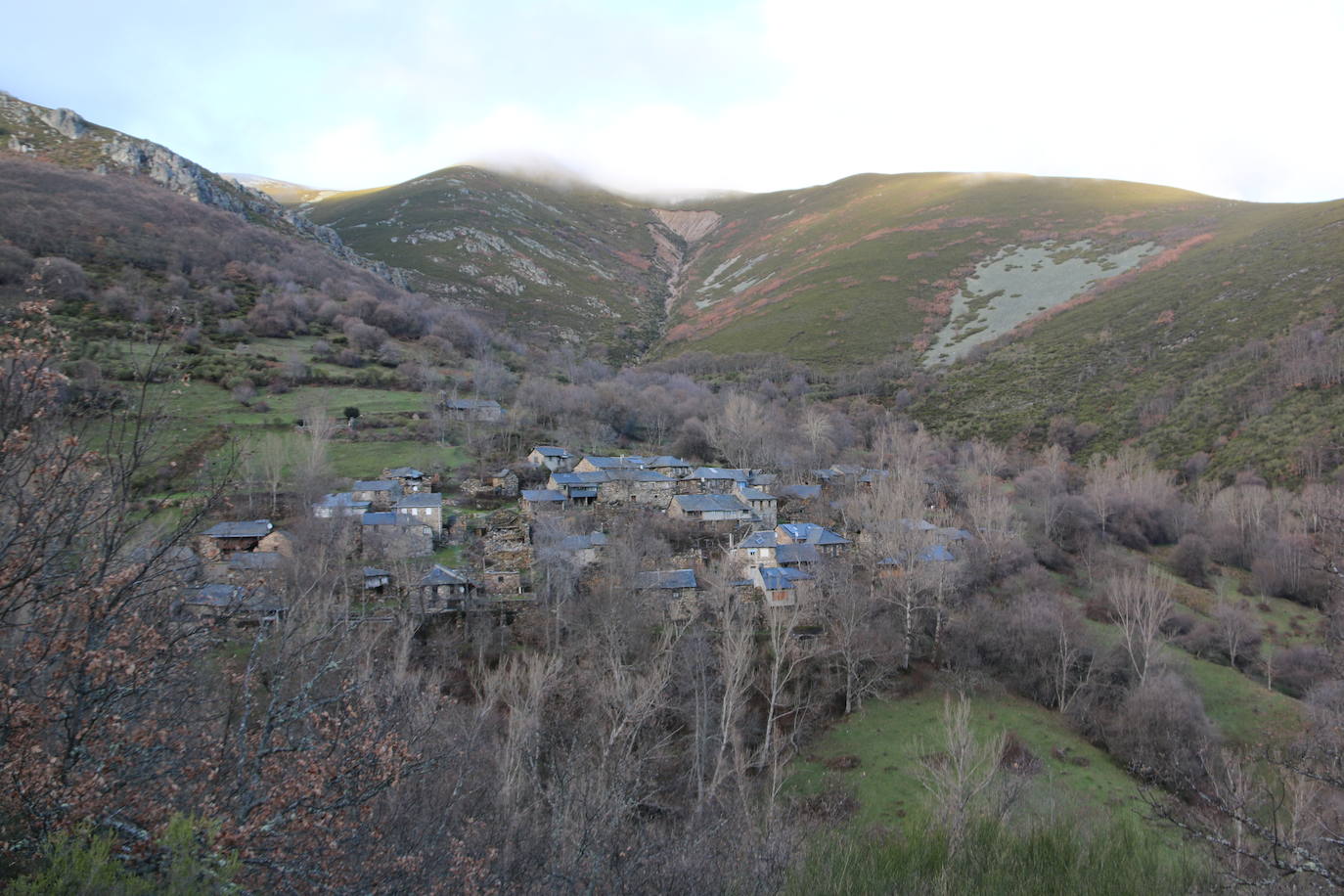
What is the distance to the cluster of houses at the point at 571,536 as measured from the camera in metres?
25.3

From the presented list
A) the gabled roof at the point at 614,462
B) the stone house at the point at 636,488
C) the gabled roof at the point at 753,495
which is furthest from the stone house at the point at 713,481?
the gabled roof at the point at 614,462

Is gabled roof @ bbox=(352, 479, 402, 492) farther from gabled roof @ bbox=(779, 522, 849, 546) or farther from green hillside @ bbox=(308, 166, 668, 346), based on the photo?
green hillside @ bbox=(308, 166, 668, 346)

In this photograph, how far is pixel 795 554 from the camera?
29531mm

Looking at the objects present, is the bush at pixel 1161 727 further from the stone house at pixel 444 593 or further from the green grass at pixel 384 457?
the green grass at pixel 384 457

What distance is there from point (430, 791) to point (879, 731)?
16.8 meters

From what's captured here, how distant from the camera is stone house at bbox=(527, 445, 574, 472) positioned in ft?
137

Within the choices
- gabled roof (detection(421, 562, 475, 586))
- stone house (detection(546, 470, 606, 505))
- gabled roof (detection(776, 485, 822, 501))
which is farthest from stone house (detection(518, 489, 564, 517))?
gabled roof (detection(776, 485, 822, 501))

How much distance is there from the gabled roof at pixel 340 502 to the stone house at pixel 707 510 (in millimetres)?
16697

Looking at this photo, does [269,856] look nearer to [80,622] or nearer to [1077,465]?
[80,622]

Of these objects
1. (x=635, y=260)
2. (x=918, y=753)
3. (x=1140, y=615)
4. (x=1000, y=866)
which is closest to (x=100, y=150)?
(x=635, y=260)

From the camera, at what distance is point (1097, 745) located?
21.5 m

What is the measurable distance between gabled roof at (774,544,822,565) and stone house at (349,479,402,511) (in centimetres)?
2040

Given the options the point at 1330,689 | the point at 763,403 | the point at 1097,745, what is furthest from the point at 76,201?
the point at 1330,689

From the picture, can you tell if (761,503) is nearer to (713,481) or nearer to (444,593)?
(713,481)
